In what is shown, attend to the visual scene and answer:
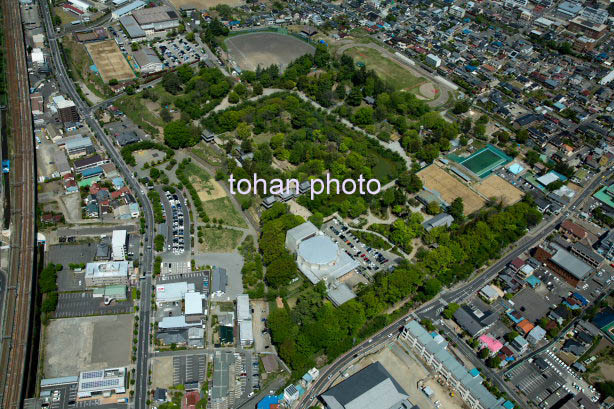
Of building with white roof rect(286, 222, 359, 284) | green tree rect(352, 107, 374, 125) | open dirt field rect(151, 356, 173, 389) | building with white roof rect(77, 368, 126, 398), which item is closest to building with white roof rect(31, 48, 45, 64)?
green tree rect(352, 107, 374, 125)

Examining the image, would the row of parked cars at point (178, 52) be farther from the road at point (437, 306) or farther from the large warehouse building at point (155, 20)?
the road at point (437, 306)

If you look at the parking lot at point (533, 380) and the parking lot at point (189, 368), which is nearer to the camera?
the parking lot at point (189, 368)

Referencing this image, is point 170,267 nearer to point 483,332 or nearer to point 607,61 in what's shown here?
point 483,332

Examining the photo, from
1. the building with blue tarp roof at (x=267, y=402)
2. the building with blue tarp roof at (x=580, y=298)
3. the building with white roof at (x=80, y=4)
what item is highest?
the building with white roof at (x=80, y=4)

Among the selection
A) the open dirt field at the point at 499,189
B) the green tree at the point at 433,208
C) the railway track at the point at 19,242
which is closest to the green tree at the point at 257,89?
the railway track at the point at 19,242

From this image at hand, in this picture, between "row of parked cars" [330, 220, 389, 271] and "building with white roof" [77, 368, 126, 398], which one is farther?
"row of parked cars" [330, 220, 389, 271]

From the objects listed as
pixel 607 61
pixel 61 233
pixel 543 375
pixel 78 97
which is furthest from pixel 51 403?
pixel 607 61

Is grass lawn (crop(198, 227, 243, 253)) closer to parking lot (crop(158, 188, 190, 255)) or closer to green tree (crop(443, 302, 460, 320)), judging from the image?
parking lot (crop(158, 188, 190, 255))
